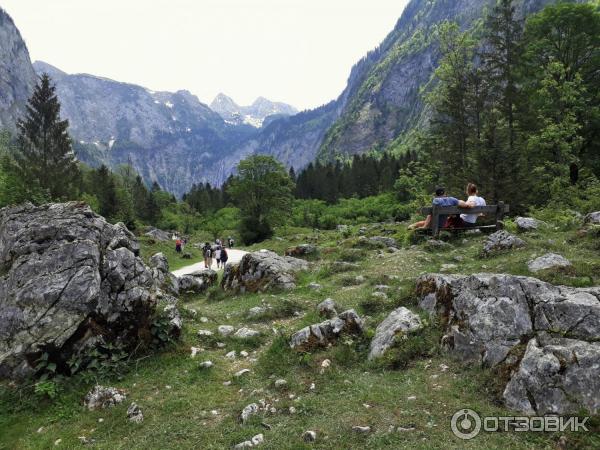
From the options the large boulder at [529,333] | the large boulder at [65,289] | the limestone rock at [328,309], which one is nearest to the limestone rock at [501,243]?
the large boulder at [529,333]

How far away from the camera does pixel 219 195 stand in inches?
4692

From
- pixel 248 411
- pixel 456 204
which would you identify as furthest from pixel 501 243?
→ pixel 248 411

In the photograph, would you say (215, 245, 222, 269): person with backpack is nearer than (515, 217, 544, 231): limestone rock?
No

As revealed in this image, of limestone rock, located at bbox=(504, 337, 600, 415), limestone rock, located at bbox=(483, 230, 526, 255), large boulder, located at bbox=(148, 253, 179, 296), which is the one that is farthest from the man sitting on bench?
large boulder, located at bbox=(148, 253, 179, 296)

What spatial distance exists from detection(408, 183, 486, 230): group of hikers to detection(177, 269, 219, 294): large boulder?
11.7 metres

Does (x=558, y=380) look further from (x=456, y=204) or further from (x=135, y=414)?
(x=456, y=204)

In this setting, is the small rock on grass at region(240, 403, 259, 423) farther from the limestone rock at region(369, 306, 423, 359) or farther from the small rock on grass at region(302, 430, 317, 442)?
the limestone rock at region(369, 306, 423, 359)

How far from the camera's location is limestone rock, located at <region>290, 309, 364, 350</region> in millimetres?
9602

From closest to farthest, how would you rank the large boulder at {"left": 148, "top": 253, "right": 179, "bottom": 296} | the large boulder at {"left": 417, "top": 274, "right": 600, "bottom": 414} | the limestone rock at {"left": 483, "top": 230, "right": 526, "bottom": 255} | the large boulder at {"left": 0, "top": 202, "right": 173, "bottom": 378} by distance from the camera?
the large boulder at {"left": 417, "top": 274, "right": 600, "bottom": 414} < the large boulder at {"left": 0, "top": 202, "right": 173, "bottom": 378} < the limestone rock at {"left": 483, "top": 230, "right": 526, "bottom": 255} < the large boulder at {"left": 148, "top": 253, "right": 179, "bottom": 296}

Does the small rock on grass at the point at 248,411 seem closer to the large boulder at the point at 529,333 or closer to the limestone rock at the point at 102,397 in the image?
the limestone rock at the point at 102,397

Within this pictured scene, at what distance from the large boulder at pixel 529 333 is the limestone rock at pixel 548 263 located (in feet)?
9.18

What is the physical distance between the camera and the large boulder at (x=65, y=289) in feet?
32.2

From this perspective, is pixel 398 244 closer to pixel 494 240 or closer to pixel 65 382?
pixel 494 240

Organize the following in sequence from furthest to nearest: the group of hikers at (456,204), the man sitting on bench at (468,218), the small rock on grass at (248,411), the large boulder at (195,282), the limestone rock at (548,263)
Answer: the large boulder at (195,282), the man sitting on bench at (468,218), the group of hikers at (456,204), the limestone rock at (548,263), the small rock on grass at (248,411)
